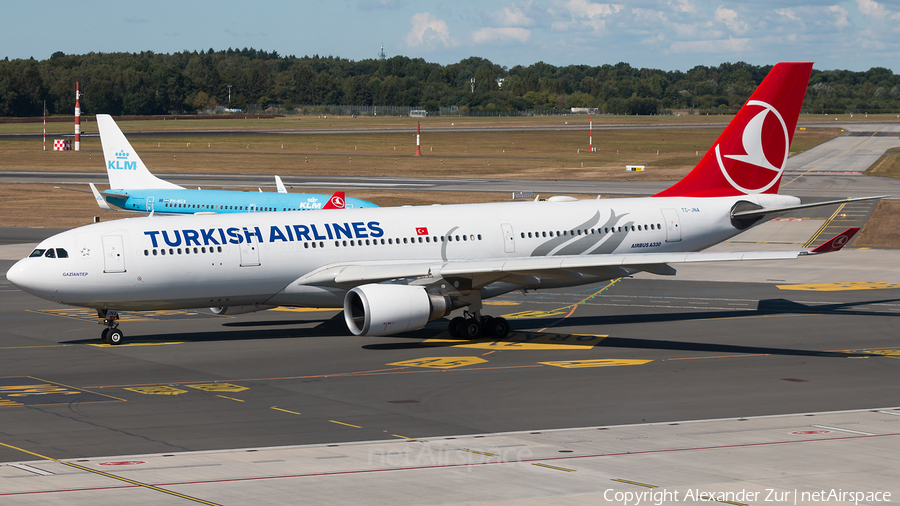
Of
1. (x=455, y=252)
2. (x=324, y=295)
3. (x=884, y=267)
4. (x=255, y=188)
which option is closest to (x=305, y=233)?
(x=324, y=295)

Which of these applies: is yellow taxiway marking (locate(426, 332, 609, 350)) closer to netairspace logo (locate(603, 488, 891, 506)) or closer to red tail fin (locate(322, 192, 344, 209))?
netairspace logo (locate(603, 488, 891, 506))

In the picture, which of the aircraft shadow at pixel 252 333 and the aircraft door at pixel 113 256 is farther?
the aircraft shadow at pixel 252 333

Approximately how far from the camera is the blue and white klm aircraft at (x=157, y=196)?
57.2 m

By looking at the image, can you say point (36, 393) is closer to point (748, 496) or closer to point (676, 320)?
point (748, 496)

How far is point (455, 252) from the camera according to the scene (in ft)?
118

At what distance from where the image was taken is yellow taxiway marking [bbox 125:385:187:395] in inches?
1041

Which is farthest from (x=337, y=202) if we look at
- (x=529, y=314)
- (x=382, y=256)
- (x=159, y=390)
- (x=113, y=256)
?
(x=159, y=390)

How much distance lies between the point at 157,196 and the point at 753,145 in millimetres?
37387

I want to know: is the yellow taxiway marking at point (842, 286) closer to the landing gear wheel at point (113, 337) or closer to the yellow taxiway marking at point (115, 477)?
the landing gear wheel at point (113, 337)

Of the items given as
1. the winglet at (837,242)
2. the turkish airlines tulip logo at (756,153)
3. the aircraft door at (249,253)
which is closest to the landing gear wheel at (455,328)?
the aircraft door at (249,253)

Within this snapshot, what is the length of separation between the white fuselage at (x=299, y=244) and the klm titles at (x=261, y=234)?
4cm

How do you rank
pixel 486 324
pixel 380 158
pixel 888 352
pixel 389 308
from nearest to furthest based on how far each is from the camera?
1. pixel 389 308
2. pixel 888 352
3. pixel 486 324
4. pixel 380 158

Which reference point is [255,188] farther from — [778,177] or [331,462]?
[331,462]

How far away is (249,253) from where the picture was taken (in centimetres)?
3344
